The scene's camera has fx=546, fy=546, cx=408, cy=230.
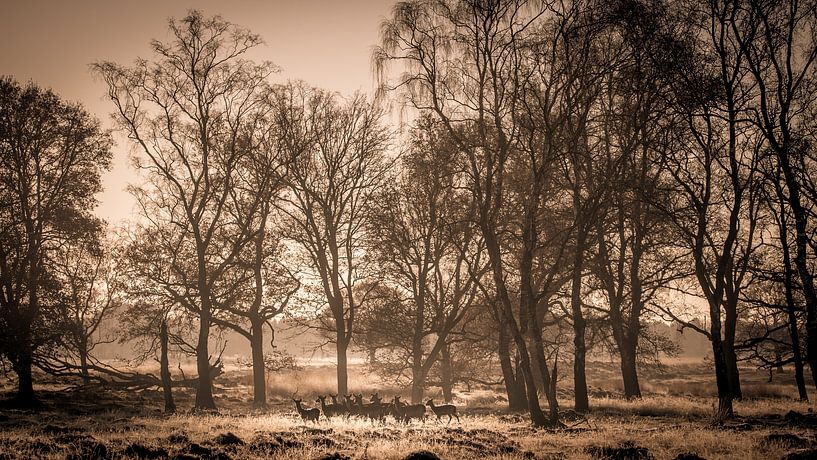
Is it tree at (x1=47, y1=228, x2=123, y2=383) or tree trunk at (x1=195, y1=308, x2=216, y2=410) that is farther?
tree at (x1=47, y1=228, x2=123, y2=383)

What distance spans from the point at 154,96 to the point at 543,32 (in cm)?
1549

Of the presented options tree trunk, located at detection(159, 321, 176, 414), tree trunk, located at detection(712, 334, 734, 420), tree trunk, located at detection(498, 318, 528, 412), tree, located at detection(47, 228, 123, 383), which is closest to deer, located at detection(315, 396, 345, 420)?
tree trunk, located at detection(159, 321, 176, 414)

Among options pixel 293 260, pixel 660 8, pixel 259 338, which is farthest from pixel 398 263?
pixel 660 8

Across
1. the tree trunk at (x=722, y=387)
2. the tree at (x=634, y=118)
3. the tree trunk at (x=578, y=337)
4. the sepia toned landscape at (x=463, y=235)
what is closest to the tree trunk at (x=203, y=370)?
the sepia toned landscape at (x=463, y=235)

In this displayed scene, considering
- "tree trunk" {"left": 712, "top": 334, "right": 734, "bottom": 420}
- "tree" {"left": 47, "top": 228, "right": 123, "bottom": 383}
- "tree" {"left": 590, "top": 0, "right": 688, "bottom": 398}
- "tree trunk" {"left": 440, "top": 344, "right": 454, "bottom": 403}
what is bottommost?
"tree trunk" {"left": 440, "top": 344, "right": 454, "bottom": 403}

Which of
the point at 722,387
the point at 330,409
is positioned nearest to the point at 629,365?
the point at 722,387

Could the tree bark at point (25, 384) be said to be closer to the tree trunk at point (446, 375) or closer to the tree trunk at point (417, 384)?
the tree trunk at point (417, 384)

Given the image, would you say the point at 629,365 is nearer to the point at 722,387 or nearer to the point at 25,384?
the point at 722,387

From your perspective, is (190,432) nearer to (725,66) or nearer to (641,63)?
(641,63)

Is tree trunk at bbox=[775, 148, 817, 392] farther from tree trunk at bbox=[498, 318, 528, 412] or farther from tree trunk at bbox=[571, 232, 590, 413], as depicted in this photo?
tree trunk at bbox=[498, 318, 528, 412]

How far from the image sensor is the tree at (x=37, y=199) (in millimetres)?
20797

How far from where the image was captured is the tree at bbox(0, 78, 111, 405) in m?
20.8

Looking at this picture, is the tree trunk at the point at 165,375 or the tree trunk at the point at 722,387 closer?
the tree trunk at the point at 722,387

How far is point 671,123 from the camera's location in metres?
15.2
